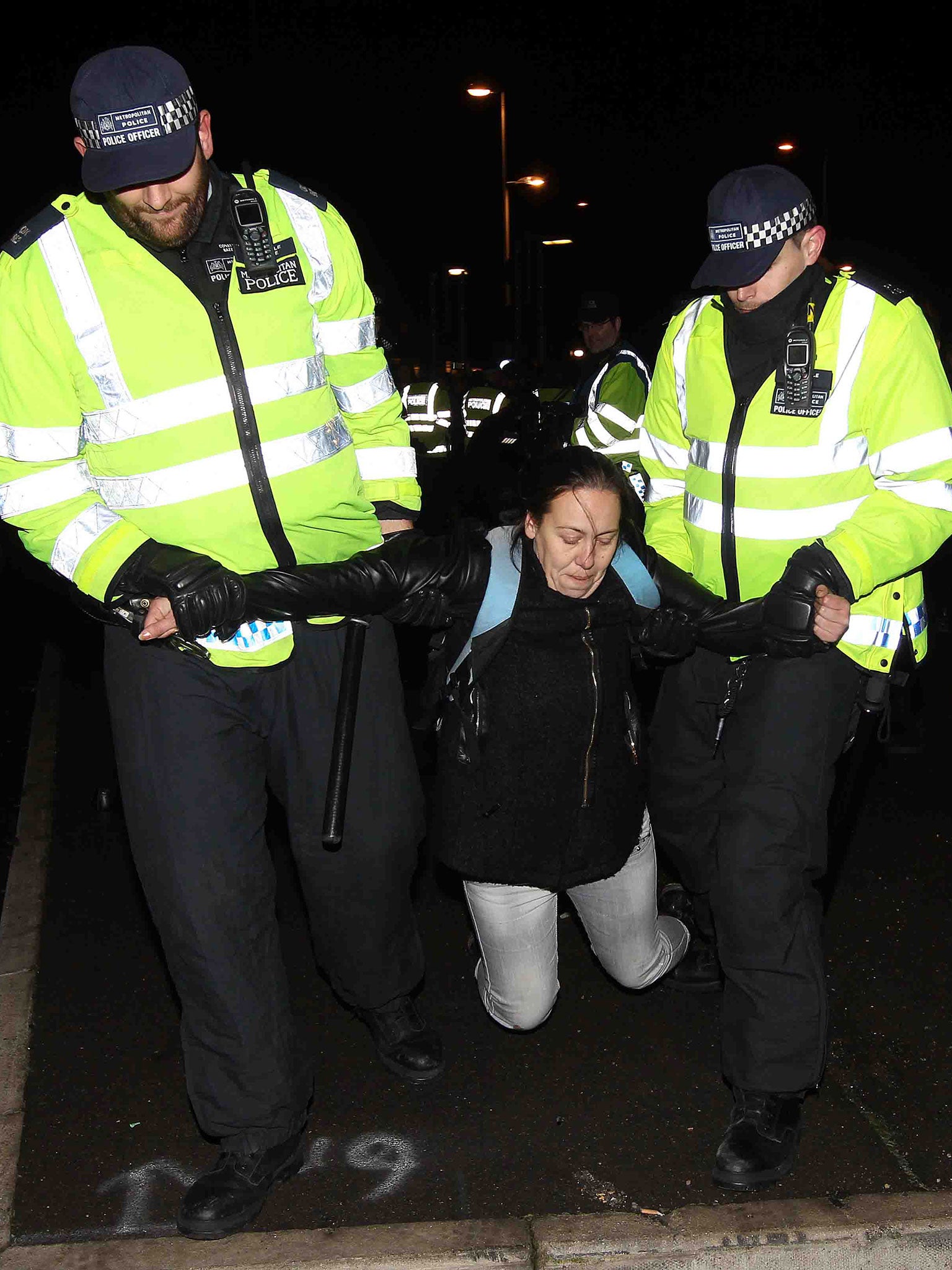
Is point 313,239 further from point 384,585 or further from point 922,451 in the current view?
point 922,451

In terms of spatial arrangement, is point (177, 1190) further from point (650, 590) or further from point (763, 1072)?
point (650, 590)

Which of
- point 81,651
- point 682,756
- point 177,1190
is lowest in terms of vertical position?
point 81,651

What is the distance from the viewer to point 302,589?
3.23 meters

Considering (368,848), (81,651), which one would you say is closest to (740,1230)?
(368,848)

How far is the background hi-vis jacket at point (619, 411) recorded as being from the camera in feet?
22.3

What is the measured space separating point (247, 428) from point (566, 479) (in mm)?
784

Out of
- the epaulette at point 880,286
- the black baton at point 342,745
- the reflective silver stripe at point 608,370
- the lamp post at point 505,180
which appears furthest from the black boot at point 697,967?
the lamp post at point 505,180

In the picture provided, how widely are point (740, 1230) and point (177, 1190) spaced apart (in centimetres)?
138

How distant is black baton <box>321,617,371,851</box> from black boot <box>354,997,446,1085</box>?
0.79 m

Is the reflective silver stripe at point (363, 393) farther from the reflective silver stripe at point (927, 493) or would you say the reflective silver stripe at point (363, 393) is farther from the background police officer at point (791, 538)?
the reflective silver stripe at point (927, 493)

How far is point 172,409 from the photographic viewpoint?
122 inches

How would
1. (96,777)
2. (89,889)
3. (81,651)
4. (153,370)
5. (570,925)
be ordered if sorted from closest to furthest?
(153,370), (570,925), (89,889), (96,777), (81,651)

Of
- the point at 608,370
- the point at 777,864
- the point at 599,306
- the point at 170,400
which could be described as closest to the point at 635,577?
the point at 777,864

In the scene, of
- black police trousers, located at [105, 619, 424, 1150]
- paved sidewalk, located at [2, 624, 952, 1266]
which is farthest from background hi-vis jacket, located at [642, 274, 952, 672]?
paved sidewalk, located at [2, 624, 952, 1266]
